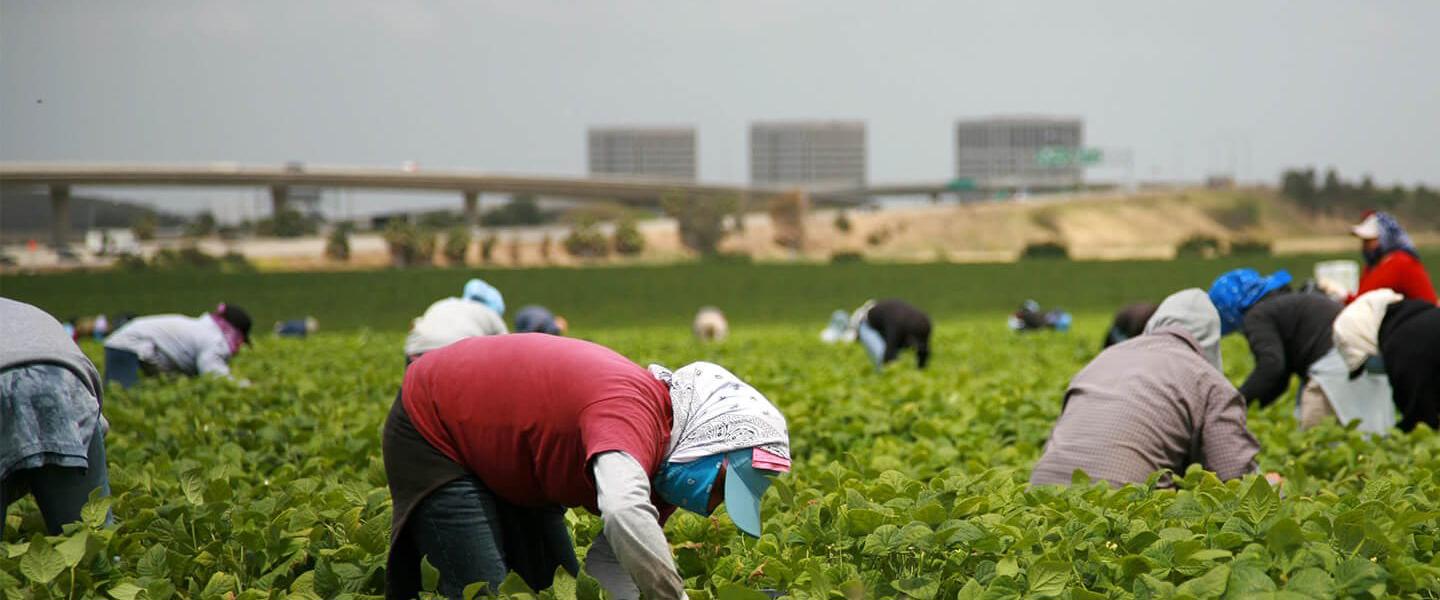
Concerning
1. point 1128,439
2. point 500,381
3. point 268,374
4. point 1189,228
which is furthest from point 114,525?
point 1189,228

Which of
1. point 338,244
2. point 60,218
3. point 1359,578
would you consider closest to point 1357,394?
point 1359,578

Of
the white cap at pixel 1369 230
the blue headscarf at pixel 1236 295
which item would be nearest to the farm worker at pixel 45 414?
the blue headscarf at pixel 1236 295

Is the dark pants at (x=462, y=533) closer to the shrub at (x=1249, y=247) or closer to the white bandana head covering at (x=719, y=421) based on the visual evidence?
the white bandana head covering at (x=719, y=421)

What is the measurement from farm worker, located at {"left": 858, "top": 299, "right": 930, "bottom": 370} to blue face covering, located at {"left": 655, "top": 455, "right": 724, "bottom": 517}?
9843 mm

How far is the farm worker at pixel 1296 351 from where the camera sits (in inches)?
271

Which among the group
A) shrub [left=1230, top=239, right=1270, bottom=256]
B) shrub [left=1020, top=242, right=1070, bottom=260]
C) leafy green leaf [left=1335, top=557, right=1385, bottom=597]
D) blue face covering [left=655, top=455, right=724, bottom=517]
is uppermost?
blue face covering [left=655, top=455, right=724, bottom=517]

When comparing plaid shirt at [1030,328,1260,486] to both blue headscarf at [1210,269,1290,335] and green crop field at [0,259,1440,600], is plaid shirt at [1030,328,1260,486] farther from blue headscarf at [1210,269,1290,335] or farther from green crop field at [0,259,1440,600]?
blue headscarf at [1210,269,1290,335]

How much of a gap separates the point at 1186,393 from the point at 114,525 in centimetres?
365

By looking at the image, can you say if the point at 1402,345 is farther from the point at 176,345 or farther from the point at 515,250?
the point at 515,250

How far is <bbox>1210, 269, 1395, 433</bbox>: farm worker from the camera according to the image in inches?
271

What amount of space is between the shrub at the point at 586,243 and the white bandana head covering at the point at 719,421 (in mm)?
59145

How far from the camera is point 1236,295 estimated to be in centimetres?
692

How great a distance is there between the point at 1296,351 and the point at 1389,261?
1.91 metres

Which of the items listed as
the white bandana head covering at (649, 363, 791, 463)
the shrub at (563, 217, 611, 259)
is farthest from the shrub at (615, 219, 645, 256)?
the white bandana head covering at (649, 363, 791, 463)
